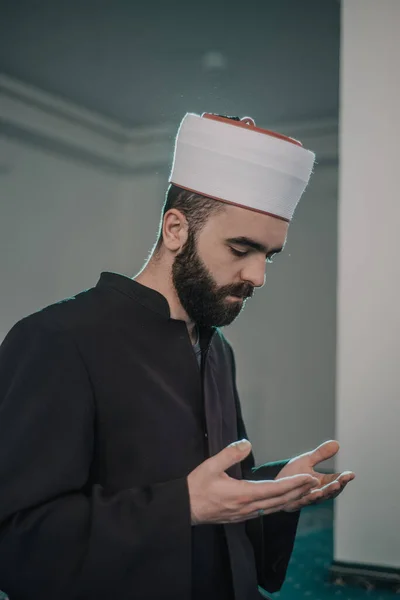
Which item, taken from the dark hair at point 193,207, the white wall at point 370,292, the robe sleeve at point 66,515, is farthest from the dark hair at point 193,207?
the white wall at point 370,292

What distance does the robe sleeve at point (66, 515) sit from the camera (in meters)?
1.04

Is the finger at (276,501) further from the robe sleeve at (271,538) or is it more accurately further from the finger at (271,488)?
the robe sleeve at (271,538)

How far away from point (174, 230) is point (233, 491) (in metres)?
0.59

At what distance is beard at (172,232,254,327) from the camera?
4.31 ft

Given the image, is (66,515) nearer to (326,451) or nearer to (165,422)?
(165,422)

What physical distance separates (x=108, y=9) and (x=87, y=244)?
7.09 ft

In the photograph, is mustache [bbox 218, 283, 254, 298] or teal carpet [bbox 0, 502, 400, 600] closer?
mustache [bbox 218, 283, 254, 298]

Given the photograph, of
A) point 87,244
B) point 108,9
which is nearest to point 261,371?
point 87,244

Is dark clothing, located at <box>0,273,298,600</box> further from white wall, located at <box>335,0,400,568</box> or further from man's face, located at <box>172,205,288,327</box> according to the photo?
white wall, located at <box>335,0,400,568</box>

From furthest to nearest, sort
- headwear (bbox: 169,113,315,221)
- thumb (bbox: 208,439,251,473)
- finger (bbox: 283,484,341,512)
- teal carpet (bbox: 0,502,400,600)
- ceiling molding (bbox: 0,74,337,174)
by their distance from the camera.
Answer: ceiling molding (bbox: 0,74,337,174), teal carpet (bbox: 0,502,400,600), headwear (bbox: 169,113,315,221), finger (bbox: 283,484,341,512), thumb (bbox: 208,439,251,473)

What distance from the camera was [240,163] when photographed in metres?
1.48

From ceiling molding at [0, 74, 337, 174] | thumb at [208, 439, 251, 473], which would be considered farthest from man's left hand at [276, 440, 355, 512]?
ceiling molding at [0, 74, 337, 174]

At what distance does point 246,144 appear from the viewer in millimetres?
1473

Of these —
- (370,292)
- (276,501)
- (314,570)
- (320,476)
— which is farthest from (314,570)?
(276,501)
